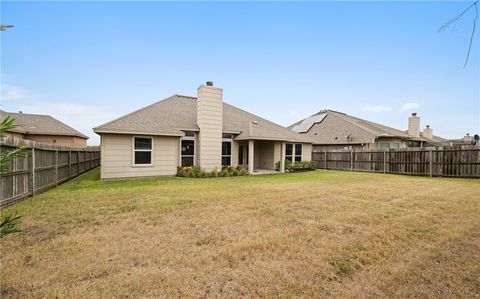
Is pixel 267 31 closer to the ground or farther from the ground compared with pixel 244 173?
farther from the ground

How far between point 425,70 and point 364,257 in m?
14.8

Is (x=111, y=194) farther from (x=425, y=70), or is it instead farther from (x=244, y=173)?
(x=425, y=70)

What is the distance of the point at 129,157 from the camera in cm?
1173

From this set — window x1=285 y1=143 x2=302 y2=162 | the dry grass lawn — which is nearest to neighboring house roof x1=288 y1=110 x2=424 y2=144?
window x1=285 y1=143 x2=302 y2=162

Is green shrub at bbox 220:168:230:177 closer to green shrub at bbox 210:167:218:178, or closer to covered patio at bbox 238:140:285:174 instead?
green shrub at bbox 210:167:218:178

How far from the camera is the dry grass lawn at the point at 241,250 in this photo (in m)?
2.60

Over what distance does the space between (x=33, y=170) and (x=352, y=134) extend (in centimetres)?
2234

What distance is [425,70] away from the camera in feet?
42.8

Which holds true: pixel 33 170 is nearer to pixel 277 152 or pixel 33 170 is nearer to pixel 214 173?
pixel 214 173

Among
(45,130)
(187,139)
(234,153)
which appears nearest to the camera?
(187,139)

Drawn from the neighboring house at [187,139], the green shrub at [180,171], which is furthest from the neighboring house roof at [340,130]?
the green shrub at [180,171]

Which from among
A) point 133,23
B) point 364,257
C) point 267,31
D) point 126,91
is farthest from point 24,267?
point 126,91

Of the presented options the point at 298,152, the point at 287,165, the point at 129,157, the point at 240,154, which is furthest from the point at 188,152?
the point at 298,152

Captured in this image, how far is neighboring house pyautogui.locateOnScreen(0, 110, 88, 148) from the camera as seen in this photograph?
23.8m
